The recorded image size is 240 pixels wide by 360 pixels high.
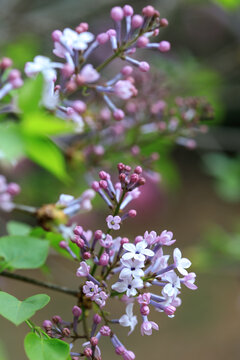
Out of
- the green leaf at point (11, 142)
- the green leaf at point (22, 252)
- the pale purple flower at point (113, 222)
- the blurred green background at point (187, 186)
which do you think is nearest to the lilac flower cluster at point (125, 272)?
the pale purple flower at point (113, 222)

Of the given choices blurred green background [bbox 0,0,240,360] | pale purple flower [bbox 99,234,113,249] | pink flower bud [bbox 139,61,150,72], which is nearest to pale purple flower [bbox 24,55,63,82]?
pink flower bud [bbox 139,61,150,72]

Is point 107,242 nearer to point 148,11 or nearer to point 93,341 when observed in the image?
point 93,341

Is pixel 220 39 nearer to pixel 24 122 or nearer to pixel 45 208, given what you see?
pixel 45 208

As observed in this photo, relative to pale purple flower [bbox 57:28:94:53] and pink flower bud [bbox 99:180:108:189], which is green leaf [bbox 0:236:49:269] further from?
pale purple flower [bbox 57:28:94:53]

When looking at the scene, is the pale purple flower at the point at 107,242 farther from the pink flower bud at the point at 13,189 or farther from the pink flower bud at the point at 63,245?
the pink flower bud at the point at 13,189

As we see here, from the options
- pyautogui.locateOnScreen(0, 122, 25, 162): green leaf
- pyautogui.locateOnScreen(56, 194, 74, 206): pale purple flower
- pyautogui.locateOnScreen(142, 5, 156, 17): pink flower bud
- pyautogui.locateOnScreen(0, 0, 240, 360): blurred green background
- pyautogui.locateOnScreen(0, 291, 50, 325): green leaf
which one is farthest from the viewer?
pyautogui.locateOnScreen(0, 0, 240, 360): blurred green background
